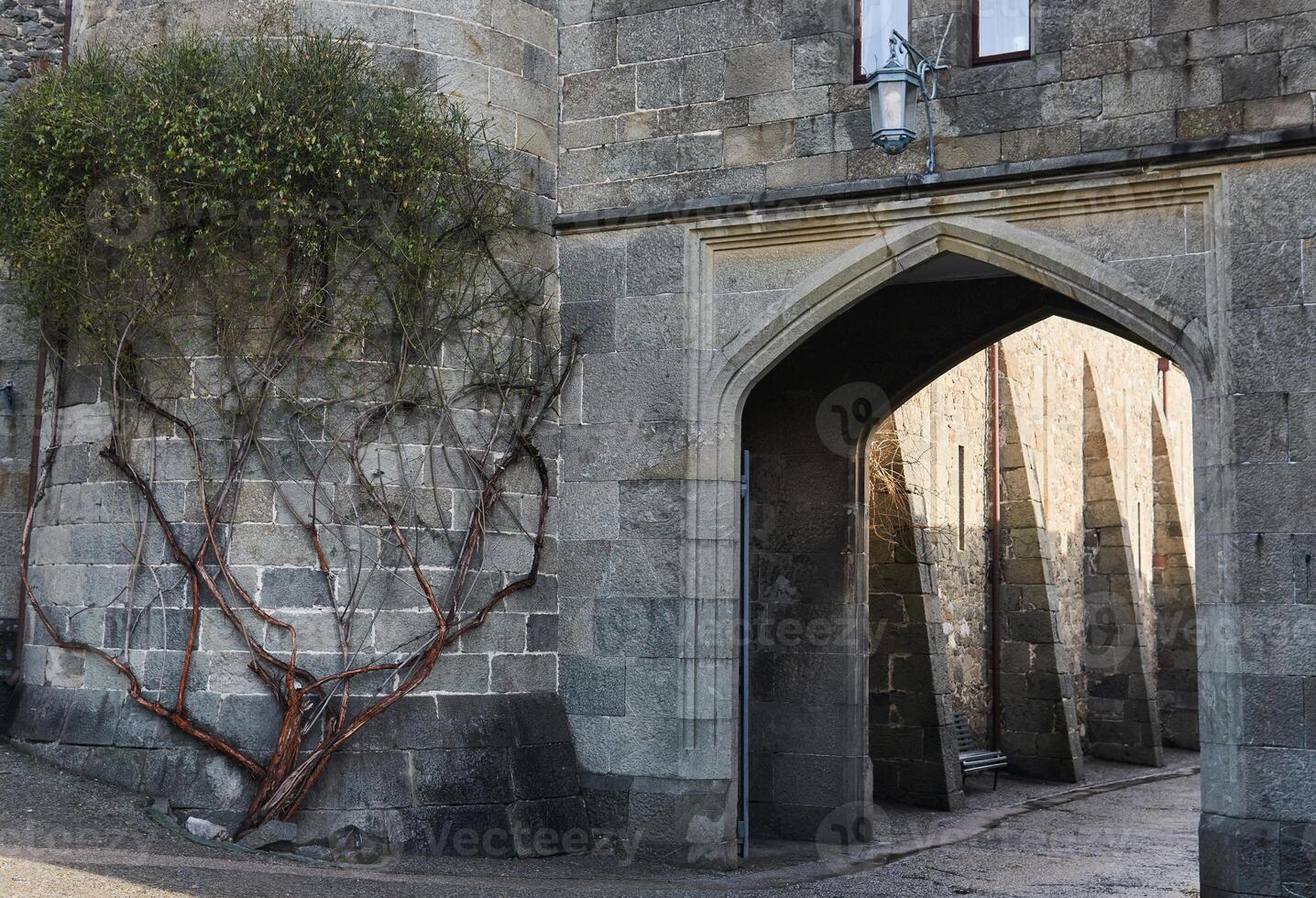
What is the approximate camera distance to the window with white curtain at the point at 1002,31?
22.0ft

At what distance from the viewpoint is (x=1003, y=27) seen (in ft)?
22.1

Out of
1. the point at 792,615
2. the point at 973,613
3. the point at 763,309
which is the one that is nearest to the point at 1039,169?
the point at 763,309

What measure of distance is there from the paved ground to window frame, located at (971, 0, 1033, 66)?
3723 millimetres

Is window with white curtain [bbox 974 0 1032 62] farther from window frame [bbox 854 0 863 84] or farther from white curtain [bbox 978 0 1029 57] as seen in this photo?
window frame [bbox 854 0 863 84]

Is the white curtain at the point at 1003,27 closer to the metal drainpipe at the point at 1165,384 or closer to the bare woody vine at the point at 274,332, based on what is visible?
the bare woody vine at the point at 274,332

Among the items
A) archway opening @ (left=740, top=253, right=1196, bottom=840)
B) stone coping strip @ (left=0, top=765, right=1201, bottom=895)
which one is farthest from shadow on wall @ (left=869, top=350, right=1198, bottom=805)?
stone coping strip @ (left=0, top=765, right=1201, bottom=895)

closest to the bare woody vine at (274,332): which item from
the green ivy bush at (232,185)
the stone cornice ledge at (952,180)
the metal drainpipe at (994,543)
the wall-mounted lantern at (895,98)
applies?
the green ivy bush at (232,185)

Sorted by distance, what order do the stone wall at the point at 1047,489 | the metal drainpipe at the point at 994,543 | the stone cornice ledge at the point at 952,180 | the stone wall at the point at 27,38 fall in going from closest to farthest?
the stone cornice ledge at the point at 952,180 < the stone wall at the point at 27,38 < the stone wall at the point at 1047,489 < the metal drainpipe at the point at 994,543

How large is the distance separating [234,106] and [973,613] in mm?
7850

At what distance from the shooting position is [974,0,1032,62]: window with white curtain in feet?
22.0

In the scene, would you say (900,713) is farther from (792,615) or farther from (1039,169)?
(1039,169)

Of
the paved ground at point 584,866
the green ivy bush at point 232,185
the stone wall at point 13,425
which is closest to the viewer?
the paved ground at point 584,866

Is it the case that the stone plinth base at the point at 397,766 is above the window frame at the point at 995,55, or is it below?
below

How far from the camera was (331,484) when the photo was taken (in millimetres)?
6820
